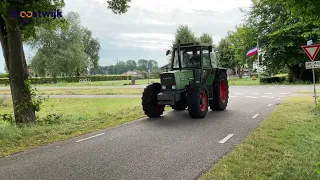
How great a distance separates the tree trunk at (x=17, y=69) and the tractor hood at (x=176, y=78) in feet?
15.0

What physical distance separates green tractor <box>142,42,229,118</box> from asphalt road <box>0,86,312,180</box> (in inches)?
45.5

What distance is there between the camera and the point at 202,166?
19.2 ft

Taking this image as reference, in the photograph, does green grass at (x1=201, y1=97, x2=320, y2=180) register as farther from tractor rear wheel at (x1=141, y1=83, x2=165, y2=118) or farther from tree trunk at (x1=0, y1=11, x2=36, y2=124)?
tree trunk at (x1=0, y1=11, x2=36, y2=124)

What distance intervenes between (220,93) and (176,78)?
302cm

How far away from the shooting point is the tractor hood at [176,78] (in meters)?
11.6

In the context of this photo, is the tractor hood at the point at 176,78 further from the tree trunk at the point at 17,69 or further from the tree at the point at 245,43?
the tree at the point at 245,43

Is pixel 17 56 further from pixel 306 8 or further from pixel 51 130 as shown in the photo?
pixel 306 8

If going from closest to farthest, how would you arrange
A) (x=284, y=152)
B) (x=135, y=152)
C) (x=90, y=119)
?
(x=284, y=152) < (x=135, y=152) < (x=90, y=119)

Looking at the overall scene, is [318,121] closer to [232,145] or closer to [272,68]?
[232,145]

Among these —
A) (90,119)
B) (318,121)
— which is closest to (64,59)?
(90,119)

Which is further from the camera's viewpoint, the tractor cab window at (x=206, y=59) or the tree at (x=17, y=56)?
the tractor cab window at (x=206, y=59)

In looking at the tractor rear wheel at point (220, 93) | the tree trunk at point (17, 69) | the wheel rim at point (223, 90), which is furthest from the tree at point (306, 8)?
the tree trunk at point (17, 69)

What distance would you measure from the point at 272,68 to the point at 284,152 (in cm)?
3467

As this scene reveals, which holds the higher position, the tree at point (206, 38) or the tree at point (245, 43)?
the tree at point (206, 38)
